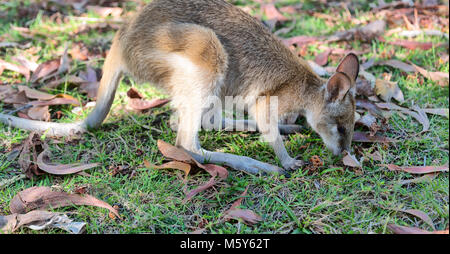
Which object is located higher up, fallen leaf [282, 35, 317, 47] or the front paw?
fallen leaf [282, 35, 317, 47]

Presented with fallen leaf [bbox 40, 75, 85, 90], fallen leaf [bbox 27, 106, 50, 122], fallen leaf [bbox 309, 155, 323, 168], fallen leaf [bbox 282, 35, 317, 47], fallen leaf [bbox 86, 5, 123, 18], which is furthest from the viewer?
fallen leaf [bbox 86, 5, 123, 18]

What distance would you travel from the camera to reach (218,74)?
2688mm

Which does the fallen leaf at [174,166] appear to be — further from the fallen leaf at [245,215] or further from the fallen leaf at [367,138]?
the fallen leaf at [367,138]

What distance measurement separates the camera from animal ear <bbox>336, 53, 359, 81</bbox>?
2680 mm

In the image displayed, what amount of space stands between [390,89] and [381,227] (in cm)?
140

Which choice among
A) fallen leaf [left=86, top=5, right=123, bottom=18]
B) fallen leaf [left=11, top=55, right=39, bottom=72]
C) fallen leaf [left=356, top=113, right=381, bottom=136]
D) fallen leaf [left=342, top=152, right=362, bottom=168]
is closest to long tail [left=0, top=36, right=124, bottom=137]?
fallen leaf [left=11, top=55, right=39, bottom=72]

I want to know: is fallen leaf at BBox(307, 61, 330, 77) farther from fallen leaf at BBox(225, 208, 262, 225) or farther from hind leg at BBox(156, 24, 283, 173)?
fallen leaf at BBox(225, 208, 262, 225)

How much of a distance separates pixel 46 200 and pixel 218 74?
3.78ft

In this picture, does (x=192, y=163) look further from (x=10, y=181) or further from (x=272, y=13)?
(x=272, y=13)

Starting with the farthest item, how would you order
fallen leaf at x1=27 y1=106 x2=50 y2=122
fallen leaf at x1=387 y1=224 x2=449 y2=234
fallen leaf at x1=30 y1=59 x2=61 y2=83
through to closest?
fallen leaf at x1=30 y1=59 x2=61 y2=83 < fallen leaf at x1=27 y1=106 x2=50 y2=122 < fallen leaf at x1=387 y1=224 x2=449 y2=234

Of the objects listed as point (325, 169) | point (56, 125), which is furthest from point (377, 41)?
point (56, 125)

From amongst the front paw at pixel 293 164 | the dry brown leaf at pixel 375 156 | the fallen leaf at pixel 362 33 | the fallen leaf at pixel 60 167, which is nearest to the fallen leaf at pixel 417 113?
the dry brown leaf at pixel 375 156

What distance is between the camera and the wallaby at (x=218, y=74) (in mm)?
2662

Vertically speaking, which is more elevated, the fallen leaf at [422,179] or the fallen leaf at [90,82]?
the fallen leaf at [90,82]
